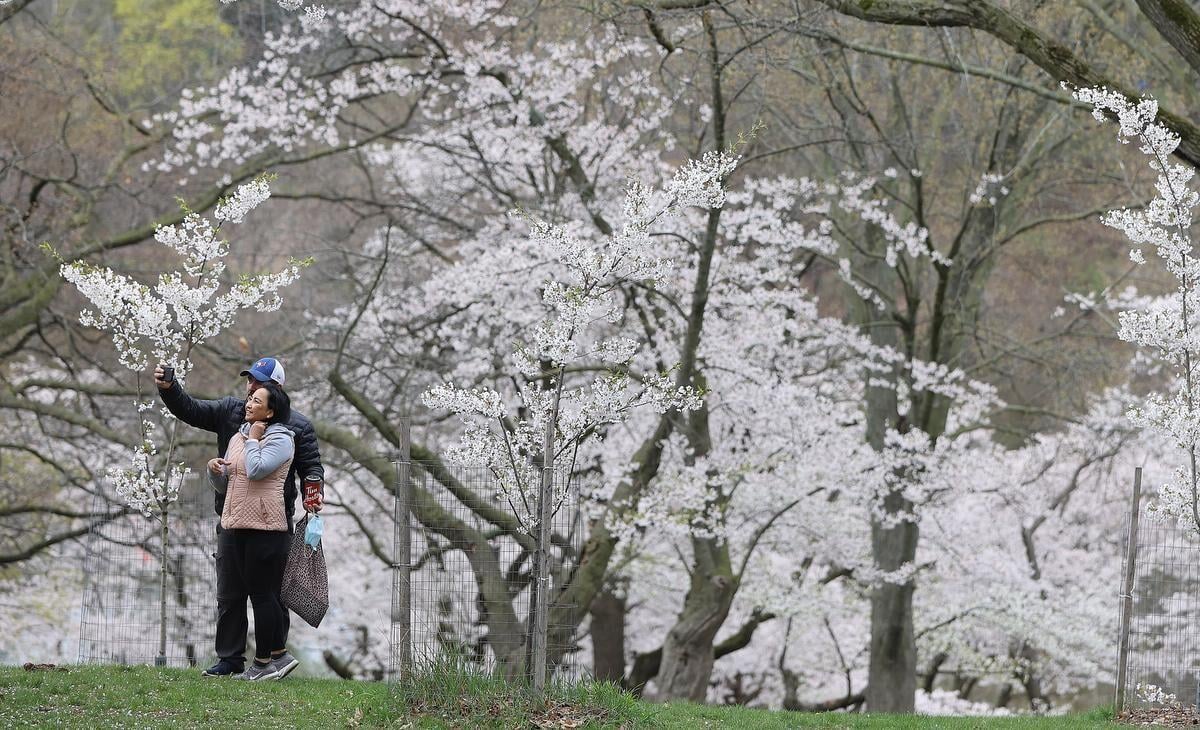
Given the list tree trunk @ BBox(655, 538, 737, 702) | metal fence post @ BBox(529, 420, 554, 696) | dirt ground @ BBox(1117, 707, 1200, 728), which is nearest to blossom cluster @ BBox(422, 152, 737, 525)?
metal fence post @ BBox(529, 420, 554, 696)

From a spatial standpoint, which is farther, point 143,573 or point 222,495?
point 143,573

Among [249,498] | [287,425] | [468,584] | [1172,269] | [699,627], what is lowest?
[699,627]

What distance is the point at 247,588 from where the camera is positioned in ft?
22.2

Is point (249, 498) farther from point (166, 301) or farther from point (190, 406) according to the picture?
point (166, 301)

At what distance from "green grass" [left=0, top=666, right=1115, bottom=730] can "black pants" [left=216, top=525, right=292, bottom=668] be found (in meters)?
0.25

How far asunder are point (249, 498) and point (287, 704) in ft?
3.64

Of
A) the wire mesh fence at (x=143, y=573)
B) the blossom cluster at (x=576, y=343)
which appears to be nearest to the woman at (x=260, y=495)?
the blossom cluster at (x=576, y=343)

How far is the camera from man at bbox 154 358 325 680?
6.66m

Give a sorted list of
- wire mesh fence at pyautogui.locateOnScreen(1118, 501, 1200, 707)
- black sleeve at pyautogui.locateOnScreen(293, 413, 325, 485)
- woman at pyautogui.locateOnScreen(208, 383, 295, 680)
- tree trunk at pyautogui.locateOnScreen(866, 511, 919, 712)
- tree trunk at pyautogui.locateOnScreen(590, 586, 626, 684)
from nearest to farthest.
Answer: woman at pyautogui.locateOnScreen(208, 383, 295, 680) < black sleeve at pyautogui.locateOnScreen(293, 413, 325, 485) < wire mesh fence at pyautogui.locateOnScreen(1118, 501, 1200, 707) < tree trunk at pyautogui.locateOnScreen(866, 511, 919, 712) < tree trunk at pyautogui.locateOnScreen(590, 586, 626, 684)

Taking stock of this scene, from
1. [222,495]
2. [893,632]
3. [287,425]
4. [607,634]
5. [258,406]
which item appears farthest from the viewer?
[607,634]

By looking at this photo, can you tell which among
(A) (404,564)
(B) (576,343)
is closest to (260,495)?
(A) (404,564)

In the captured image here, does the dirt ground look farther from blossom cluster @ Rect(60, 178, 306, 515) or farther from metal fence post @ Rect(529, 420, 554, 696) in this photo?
blossom cluster @ Rect(60, 178, 306, 515)

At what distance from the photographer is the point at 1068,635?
664 inches

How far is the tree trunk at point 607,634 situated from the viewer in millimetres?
15828
